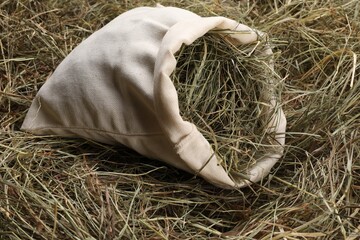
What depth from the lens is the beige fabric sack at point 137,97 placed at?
0.91 m

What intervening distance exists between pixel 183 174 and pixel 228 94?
0.53 ft

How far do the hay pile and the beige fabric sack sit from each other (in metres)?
0.02

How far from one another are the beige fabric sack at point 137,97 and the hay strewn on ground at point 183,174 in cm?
4

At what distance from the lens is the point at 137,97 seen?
3.13ft

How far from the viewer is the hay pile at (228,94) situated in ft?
3.22

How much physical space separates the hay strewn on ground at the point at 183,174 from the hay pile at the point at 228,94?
0.06 meters

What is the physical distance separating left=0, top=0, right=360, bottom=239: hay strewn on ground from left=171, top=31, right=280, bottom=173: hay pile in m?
0.06

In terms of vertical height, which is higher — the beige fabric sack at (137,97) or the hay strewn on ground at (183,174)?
the beige fabric sack at (137,97)

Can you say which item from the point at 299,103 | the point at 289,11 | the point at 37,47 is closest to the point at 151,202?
the point at 299,103

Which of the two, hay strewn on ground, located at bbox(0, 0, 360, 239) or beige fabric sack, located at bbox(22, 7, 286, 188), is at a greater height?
beige fabric sack, located at bbox(22, 7, 286, 188)

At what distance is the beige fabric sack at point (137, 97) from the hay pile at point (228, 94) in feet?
0.08

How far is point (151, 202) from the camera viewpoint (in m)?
0.96

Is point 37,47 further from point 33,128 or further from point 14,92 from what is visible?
point 33,128

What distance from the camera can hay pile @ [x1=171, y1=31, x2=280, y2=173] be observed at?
0.98 meters
